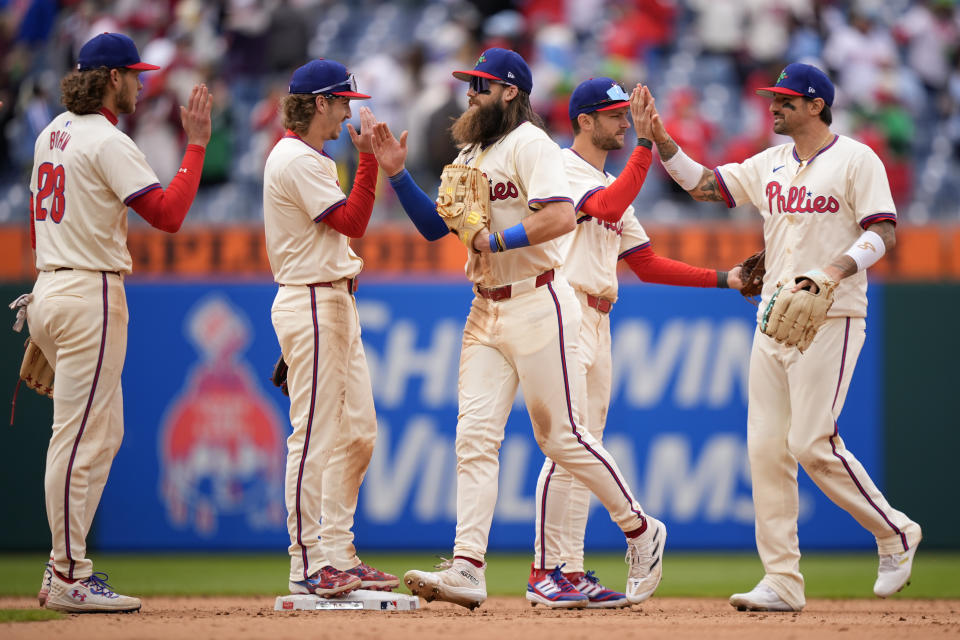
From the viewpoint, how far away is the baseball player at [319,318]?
5.36 m

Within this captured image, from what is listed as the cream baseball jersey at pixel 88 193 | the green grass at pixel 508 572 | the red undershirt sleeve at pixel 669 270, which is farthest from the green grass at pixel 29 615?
the red undershirt sleeve at pixel 669 270

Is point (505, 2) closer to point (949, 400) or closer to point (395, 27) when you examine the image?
point (395, 27)

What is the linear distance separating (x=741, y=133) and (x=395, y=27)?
437 centimetres

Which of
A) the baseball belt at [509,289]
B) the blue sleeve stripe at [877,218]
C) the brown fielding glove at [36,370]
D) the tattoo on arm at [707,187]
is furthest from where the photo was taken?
the tattoo on arm at [707,187]

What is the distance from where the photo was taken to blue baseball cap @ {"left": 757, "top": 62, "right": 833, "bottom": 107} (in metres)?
5.70

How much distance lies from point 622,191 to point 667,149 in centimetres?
47

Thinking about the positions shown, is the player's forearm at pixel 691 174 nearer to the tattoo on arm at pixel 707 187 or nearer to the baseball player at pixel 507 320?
the tattoo on arm at pixel 707 187

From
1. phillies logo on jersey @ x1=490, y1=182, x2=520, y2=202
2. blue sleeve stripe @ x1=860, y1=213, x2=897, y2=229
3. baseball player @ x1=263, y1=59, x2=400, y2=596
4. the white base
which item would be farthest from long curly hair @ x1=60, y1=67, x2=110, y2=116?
blue sleeve stripe @ x1=860, y1=213, x2=897, y2=229

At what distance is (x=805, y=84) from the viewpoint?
570cm

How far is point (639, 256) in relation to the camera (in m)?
6.32

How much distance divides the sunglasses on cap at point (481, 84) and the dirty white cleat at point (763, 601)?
2.48m

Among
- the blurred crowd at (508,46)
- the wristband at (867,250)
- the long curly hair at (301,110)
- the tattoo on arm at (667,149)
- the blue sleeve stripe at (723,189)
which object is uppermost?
the blurred crowd at (508,46)

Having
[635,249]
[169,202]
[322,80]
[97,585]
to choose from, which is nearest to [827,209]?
[635,249]

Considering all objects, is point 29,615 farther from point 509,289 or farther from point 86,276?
point 509,289
